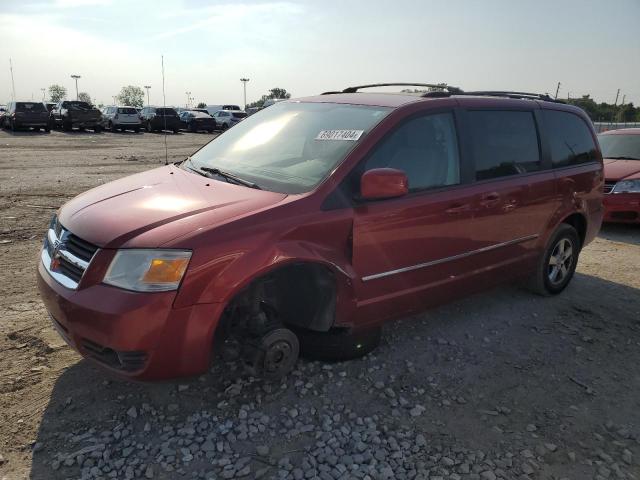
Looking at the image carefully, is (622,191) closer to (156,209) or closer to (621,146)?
(621,146)

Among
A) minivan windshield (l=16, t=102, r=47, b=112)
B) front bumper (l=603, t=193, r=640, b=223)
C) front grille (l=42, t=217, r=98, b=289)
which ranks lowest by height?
front bumper (l=603, t=193, r=640, b=223)

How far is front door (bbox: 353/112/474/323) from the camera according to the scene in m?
3.20

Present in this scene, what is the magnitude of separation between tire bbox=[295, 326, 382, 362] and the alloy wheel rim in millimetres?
2238

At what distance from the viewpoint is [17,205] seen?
7949 mm

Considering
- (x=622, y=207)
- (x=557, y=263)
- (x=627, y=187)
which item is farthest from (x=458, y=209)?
(x=627, y=187)

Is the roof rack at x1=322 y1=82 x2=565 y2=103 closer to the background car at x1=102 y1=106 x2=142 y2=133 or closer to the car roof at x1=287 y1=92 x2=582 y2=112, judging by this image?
the car roof at x1=287 y1=92 x2=582 y2=112

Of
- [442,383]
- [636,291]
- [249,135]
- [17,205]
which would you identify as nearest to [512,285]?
[636,291]

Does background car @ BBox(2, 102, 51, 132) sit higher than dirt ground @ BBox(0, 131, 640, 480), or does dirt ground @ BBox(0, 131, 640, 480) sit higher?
background car @ BBox(2, 102, 51, 132)

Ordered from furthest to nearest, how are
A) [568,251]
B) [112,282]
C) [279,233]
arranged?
[568,251] < [279,233] < [112,282]

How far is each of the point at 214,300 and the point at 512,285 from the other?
136 inches

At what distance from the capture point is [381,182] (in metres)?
3.02

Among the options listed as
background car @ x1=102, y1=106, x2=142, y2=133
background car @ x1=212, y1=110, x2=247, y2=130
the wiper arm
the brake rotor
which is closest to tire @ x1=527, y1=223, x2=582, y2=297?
the brake rotor

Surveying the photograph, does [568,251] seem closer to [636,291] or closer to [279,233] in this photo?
[636,291]

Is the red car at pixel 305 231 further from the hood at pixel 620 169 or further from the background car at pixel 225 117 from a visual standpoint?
the background car at pixel 225 117
